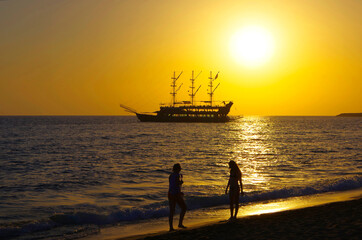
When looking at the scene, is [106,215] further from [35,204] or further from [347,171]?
[347,171]

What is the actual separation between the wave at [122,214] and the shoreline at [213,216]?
0.77m

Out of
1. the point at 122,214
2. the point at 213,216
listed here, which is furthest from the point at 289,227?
the point at 122,214

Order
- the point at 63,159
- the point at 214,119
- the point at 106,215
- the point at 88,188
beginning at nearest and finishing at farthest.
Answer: the point at 106,215
the point at 88,188
the point at 63,159
the point at 214,119

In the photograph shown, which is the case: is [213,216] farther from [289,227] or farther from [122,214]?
[289,227]

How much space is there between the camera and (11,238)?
13.1 m

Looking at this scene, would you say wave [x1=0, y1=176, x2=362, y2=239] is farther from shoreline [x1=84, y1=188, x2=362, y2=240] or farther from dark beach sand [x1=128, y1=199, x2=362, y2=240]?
dark beach sand [x1=128, y1=199, x2=362, y2=240]

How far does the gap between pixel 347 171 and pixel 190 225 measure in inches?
864

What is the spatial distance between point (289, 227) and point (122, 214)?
23.5ft

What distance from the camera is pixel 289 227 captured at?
39.7 ft

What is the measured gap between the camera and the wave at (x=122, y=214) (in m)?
14.3

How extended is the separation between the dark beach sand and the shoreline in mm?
272

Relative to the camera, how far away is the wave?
14.3 meters

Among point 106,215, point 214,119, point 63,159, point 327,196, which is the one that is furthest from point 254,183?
point 214,119

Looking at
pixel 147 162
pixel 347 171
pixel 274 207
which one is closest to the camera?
pixel 274 207
